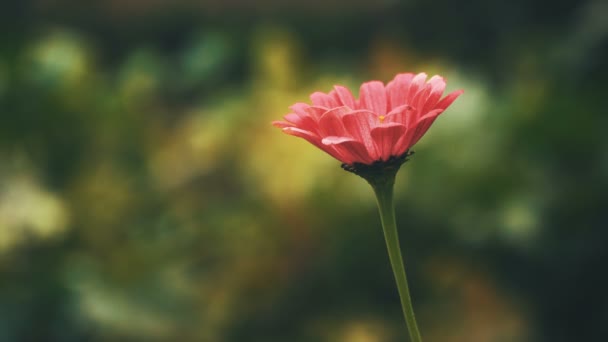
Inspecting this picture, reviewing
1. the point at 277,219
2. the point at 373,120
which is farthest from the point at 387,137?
the point at 277,219

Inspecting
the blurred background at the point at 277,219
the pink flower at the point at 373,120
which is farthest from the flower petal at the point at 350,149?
the blurred background at the point at 277,219

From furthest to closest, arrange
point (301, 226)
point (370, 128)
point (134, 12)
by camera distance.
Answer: point (134, 12)
point (301, 226)
point (370, 128)

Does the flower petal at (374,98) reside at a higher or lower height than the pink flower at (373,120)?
higher

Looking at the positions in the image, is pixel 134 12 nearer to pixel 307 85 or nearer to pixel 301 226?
pixel 307 85

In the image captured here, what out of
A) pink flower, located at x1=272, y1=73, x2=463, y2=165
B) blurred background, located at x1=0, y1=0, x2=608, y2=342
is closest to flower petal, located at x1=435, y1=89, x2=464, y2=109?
pink flower, located at x1=272, y1=73, x2=463, y2=165

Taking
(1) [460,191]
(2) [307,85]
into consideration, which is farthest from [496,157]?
(2) [307,85]

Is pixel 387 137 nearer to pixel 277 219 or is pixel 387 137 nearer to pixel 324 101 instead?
pixel 324 101

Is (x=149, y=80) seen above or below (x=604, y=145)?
above

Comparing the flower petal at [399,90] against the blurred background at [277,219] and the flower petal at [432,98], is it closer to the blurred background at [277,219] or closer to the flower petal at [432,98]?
the flower petal at [432,98]
